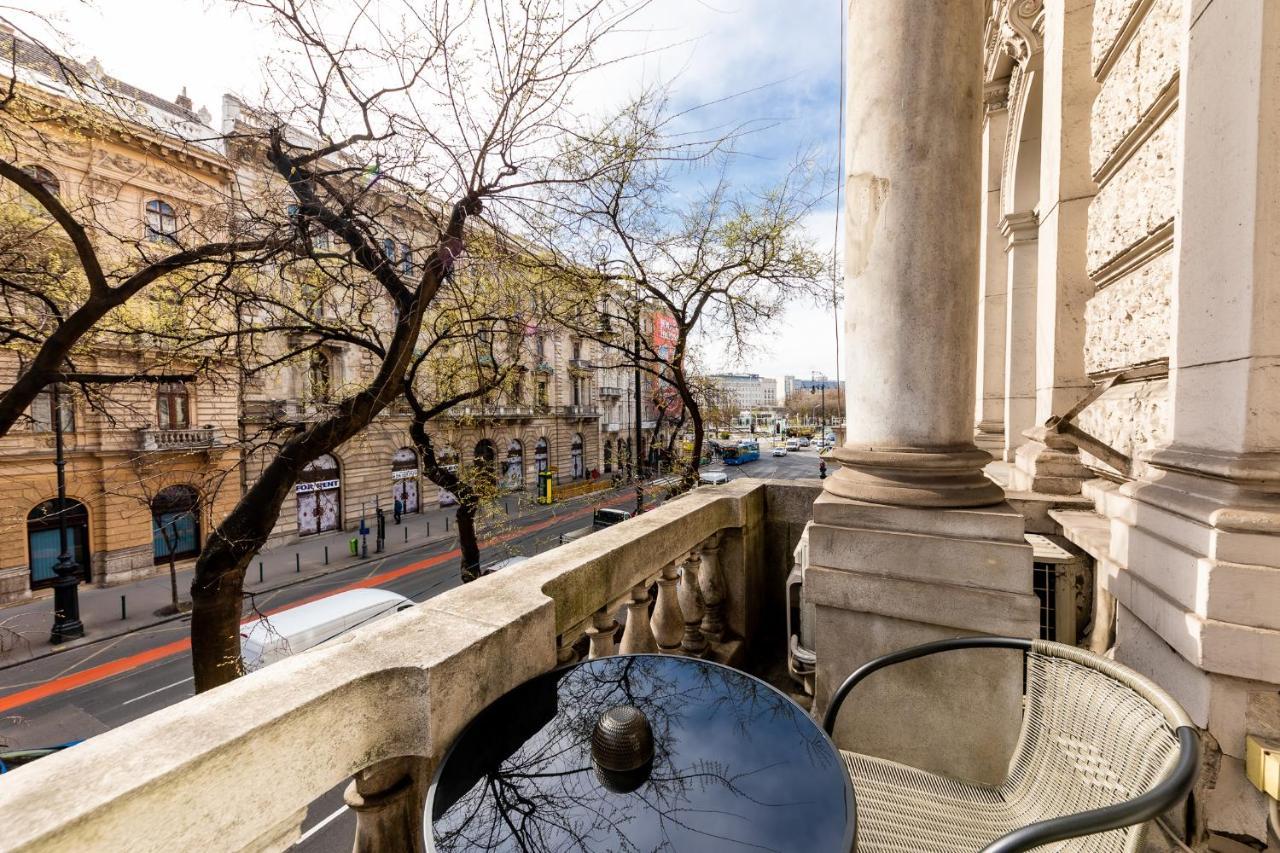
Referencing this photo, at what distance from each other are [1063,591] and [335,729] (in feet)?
12.6

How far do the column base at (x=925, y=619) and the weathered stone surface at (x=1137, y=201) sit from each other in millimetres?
1588

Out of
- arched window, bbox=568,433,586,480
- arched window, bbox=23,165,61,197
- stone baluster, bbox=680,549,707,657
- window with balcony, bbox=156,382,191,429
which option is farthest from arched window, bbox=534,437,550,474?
stone baluster, bbox=680,549,707,657

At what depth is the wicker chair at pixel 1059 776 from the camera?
43.7 inches

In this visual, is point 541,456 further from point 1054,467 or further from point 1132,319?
point 1132,319

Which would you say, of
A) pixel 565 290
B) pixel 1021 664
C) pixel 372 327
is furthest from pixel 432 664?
pixel 565 290

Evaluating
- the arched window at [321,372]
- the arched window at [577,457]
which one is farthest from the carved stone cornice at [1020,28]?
the arched window at [577,457]

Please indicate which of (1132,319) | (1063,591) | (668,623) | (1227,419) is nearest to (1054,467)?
(1063,591)

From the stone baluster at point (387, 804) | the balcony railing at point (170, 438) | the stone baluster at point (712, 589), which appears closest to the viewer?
the stone baluster at point (387, 804)

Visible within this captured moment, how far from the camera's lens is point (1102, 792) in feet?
4.70

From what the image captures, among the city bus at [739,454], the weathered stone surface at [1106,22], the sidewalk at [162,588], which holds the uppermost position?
the weathered stone surface at [1106,22]

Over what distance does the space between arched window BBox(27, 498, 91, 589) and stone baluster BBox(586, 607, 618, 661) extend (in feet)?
66.6

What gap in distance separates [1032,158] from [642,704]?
21.5ft

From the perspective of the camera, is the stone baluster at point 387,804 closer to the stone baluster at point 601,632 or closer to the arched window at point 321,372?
the stone baluster at point 601,632

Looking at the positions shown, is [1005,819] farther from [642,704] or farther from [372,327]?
[372,327]
